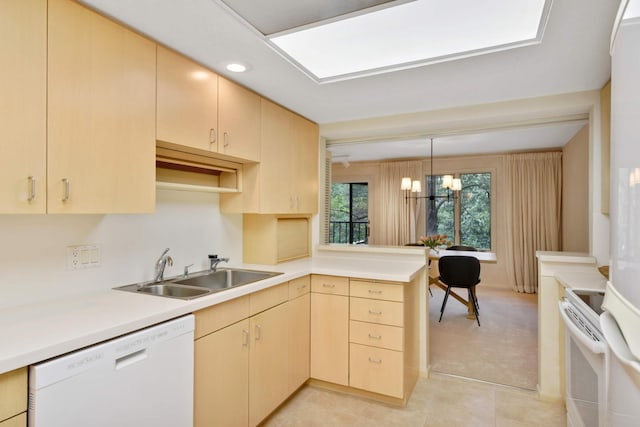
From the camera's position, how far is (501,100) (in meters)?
2.59

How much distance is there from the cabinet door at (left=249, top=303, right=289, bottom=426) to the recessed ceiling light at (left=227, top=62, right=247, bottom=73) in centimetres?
148

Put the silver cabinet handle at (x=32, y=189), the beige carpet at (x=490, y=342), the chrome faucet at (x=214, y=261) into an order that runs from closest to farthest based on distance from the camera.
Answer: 1. the silver cabinet handle at (x=32, y=189)
2. the chrome faucet at (x=214, y=261)
3. the beige carpet at (x=490, y=342)

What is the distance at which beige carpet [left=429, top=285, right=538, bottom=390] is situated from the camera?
287 cm

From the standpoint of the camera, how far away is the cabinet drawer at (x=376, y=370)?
233 cm

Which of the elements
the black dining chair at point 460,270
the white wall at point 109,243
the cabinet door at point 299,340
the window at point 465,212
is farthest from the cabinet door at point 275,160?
the window at point 465,212

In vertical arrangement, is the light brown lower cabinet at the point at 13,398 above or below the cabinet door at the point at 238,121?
below

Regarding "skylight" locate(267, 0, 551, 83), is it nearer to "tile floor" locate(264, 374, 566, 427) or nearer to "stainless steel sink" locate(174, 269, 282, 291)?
"stainless steel sink" locate(174, 269, 282, 291)

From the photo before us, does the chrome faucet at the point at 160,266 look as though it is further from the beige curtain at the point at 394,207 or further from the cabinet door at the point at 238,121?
the beige curtain at the point at 394,207

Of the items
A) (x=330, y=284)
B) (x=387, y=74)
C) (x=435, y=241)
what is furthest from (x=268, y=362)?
(x=435, y=241)

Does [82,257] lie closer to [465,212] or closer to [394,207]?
[394,207]


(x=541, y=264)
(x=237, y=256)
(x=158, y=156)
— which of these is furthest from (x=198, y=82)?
(x=541, y=264)

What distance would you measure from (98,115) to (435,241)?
12.5 feet

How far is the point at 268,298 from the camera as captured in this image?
215 centimetres

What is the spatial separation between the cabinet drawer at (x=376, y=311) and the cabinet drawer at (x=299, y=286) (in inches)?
13.4
